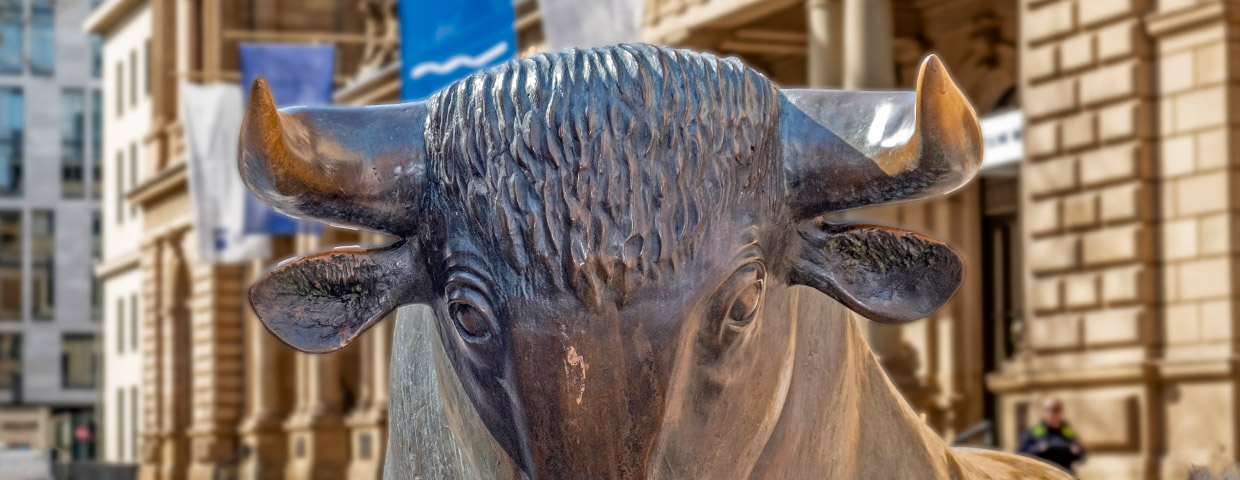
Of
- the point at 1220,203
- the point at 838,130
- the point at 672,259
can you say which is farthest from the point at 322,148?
the point at 1220,203

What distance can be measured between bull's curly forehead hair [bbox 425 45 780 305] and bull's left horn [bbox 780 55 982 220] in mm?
72

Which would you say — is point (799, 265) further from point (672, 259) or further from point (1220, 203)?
point (1220, 203)

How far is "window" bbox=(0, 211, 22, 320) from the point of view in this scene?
76.2 meters

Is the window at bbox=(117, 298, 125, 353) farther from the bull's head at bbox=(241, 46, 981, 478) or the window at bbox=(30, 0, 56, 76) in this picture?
the bull's head at bbox=(241, 46, 981, 478)

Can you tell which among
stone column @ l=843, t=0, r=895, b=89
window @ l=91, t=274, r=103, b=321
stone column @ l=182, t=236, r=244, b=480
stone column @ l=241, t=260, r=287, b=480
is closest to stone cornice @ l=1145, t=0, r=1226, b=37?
stone column @ l=843, t=0, r=895, b=89

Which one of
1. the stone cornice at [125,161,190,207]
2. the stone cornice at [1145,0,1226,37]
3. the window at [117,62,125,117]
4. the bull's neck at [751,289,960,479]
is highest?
the window at [117,62,125,117]

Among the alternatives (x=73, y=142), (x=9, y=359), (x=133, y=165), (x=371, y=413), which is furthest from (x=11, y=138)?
(x=371, y=413)

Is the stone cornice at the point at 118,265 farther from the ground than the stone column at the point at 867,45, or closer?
closer

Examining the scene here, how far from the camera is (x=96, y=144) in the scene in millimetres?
78188

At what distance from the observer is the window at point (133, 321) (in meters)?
56.2

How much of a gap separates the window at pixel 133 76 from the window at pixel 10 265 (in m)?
24.7

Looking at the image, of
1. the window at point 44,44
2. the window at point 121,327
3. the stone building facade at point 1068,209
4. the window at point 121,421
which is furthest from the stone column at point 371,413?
the window at point 44,44

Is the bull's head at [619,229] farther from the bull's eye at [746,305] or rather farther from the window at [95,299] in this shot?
the window at [95,299]

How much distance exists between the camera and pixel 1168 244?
1559cm
